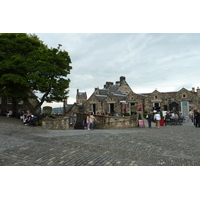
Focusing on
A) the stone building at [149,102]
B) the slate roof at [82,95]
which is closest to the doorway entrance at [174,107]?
the stone building at [149,102]

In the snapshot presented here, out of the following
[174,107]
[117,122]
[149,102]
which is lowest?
[117,122]

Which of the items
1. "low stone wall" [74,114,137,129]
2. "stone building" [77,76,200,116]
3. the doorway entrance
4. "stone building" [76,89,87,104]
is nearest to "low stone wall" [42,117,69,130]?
"low stone wall" [74,114,137,129]

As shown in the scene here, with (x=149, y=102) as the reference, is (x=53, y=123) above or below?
below

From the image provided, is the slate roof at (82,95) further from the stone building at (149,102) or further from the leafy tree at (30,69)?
the leafy tree at (30,69)

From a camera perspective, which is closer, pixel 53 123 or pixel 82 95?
pixel 53 123

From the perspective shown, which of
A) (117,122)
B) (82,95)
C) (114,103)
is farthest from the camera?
(82,95)

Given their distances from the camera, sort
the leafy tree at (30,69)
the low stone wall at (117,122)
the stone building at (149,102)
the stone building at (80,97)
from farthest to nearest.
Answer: the stone building at (80,97) → the stone building at (149,102) → the leafy tree at (30,69) → the low stone wall at (117,122)

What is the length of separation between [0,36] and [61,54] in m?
7.94

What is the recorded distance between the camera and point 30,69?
2080 centimetres

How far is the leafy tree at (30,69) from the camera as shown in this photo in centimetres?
2066

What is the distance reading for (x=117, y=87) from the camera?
48.8 m

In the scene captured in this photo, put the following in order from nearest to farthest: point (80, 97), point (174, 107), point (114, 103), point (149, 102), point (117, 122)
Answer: point (117, 122), point (174, 107), point (149, 102), point (114, 103), point (80, 97)

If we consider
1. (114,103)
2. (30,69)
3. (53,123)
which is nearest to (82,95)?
(114,103)

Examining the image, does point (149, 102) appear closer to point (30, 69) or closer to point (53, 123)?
point (53, 123)
